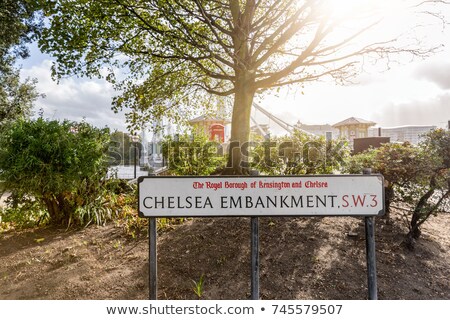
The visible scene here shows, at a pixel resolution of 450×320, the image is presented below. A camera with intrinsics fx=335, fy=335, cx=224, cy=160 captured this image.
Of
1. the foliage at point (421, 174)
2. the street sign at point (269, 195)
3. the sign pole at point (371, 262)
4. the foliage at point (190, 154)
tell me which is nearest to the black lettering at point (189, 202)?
the street sign at point (269, 195)

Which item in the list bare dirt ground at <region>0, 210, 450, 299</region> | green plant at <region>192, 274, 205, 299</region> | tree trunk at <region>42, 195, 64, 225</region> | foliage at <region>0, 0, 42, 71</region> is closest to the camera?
green plant at <region>192, 274, 205, 299</region>

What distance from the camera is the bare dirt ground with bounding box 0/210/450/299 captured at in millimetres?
3908

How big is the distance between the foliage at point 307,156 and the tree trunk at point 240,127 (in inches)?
31.7

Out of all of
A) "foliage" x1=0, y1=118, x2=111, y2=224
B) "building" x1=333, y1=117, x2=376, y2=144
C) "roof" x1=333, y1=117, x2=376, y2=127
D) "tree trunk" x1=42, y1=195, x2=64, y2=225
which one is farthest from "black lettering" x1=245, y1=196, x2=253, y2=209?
"roof" x1=333, y1=117, x2=376, y2=127

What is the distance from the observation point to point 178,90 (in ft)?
31.3

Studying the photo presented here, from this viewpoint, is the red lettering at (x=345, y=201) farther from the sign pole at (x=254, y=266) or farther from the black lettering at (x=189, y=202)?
the black lettering at (x=189, y=202)

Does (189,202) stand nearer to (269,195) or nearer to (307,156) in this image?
A: (269,195)

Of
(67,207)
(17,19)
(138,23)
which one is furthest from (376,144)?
(17,19)

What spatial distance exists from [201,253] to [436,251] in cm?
351

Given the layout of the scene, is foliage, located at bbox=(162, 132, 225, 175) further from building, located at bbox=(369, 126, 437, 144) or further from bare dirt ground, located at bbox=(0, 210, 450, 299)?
building, located at bbox=(369, 126, 437, 144)

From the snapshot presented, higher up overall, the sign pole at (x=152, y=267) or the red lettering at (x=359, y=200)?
the red lettering at (x=359, y=200)

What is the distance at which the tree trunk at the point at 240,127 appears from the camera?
301 inches

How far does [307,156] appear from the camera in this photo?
A: 22.4 feet

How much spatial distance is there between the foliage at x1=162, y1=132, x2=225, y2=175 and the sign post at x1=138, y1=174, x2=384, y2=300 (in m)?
4.51
